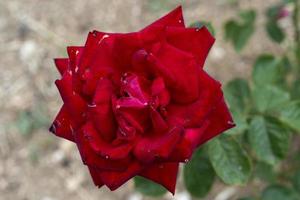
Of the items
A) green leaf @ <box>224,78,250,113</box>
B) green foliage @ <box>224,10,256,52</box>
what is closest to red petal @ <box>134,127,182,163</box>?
green leaf @ <box>224,78,250,113</box>

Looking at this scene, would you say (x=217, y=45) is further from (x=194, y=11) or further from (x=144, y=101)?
(x=144, y=101)

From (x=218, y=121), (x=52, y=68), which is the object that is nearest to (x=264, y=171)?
(x=218, y=121)

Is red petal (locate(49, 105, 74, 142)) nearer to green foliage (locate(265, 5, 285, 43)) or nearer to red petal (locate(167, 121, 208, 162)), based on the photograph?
red petal (locate(167, 121, 208, 162))

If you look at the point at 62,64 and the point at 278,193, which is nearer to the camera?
the point at 62,64

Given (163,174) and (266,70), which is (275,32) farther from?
(163,174)

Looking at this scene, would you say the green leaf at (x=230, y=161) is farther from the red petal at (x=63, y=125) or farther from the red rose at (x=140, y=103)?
the red petal at (x=63, y=125)

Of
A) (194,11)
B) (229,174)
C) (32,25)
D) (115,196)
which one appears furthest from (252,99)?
(32,25)

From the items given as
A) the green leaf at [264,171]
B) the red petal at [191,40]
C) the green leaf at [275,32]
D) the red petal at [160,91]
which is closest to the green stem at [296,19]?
the green leaf at [275,32]
